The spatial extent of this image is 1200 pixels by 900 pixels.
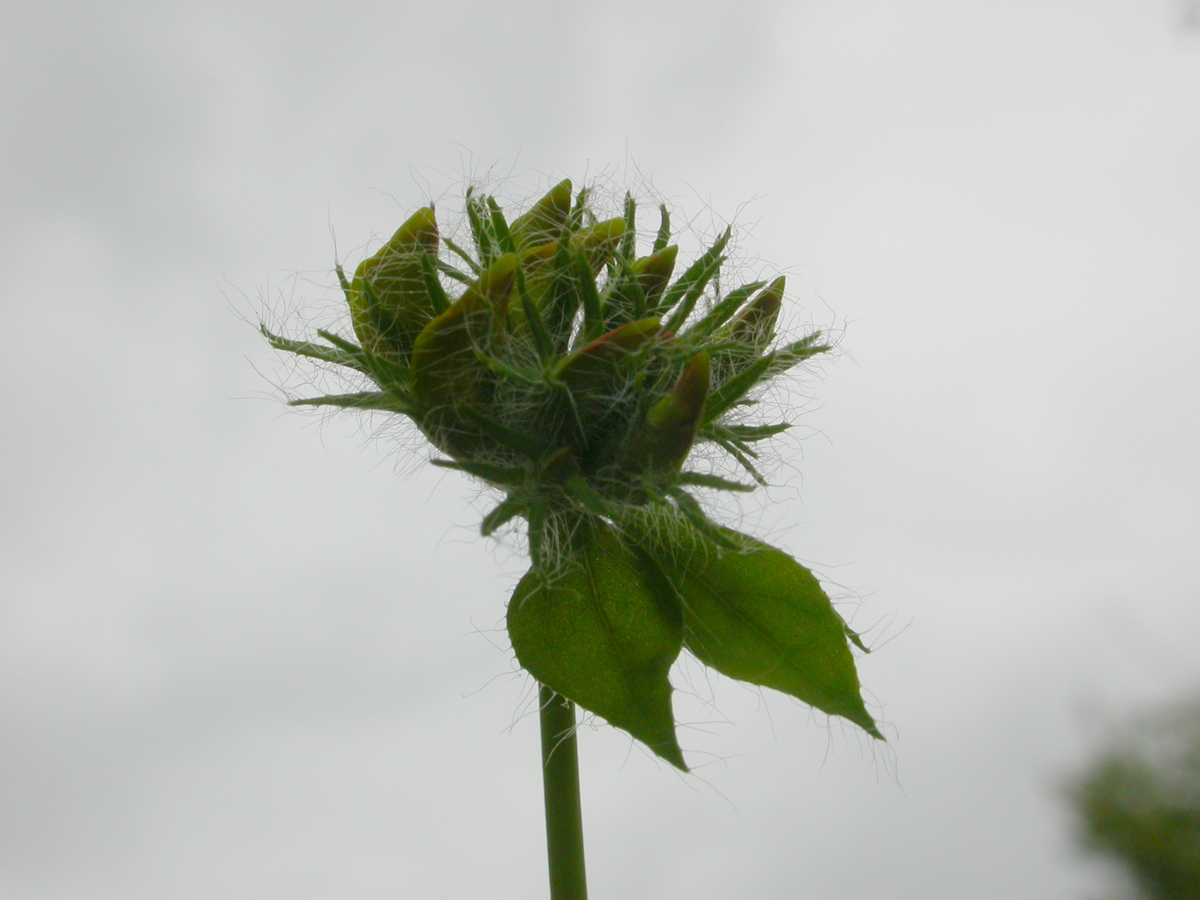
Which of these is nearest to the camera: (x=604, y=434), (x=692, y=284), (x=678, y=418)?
(x=678, y=418)

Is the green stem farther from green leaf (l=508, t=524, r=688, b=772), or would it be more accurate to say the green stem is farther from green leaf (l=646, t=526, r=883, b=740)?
green leaf (l=646, t=526, r=883, b=740)

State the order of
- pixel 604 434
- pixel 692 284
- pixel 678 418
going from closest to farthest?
pixel 678 418, pixel 604 434, pixel 692 284

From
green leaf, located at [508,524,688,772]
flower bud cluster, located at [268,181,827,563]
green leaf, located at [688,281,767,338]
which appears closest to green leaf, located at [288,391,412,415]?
flower bud cluster, located at [268,181,827,563]

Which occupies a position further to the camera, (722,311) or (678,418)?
(722,311)

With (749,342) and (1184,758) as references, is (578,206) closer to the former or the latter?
(749,342)

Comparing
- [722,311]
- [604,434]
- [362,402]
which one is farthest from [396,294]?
[722,311]

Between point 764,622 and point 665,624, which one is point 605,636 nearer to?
point 665,624

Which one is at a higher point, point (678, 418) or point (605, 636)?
point (678, 418)
